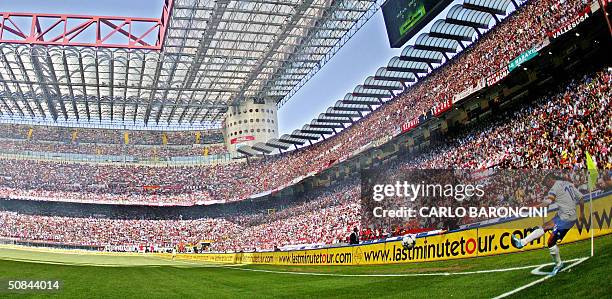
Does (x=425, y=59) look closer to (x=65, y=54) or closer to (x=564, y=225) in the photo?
(x=65, y=54)

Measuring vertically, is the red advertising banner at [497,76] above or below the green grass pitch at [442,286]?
above

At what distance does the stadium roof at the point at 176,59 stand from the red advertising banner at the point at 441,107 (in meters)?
11.9

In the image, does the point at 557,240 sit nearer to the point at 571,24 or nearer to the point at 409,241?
the point at 409,241

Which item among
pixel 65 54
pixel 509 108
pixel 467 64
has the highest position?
pixel 65 54

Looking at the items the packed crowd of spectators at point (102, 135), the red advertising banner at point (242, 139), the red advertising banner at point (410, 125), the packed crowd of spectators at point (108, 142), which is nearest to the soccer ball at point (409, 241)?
the red advertising banner at point (410, 125)

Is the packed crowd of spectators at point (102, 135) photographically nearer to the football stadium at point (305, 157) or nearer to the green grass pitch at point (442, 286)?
the football stadium at point (305, 157)

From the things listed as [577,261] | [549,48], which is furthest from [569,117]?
[577,261]

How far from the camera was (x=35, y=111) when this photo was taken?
230 ft

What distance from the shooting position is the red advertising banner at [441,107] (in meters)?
32.6

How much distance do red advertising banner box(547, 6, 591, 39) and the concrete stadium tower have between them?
48716 mm

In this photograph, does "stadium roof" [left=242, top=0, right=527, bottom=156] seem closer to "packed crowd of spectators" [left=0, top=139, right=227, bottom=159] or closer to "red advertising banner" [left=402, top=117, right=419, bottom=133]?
"red advertising banner" [left=402, top=117, right=419, bottom=133]

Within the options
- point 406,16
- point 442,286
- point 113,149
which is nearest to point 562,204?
point 442,286

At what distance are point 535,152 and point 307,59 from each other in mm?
32876

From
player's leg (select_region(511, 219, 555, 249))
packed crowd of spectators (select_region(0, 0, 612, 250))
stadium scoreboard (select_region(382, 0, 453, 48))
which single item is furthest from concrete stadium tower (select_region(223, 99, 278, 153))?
player's leg (select_region(511, 219, 555, 249))
